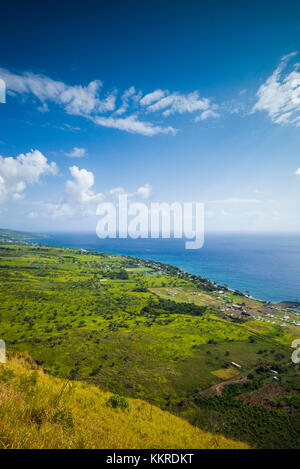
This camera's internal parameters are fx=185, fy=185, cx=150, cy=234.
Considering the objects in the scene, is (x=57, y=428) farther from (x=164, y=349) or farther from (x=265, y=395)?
(x=164, y=349)

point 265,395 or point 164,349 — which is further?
point 164,349

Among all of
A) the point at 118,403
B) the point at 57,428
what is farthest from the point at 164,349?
the point at 57,428

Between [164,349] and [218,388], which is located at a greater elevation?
[218,388]

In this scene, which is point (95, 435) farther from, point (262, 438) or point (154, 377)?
point (154, 377)

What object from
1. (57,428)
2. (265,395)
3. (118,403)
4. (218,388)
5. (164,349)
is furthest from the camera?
(164,349)

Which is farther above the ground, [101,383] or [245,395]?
[101,383]

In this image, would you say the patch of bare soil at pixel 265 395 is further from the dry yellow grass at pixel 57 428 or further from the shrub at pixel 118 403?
the dry yellow grass at pixel 57 428

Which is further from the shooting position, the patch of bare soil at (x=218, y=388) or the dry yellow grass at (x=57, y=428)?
the patch of bare soil at (x=218, y=388)

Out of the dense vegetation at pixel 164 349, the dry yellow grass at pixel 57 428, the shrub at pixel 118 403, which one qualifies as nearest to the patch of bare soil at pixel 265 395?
the dense vegetation at pixel 164 349

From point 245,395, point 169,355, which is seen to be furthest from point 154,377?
point 245,395
